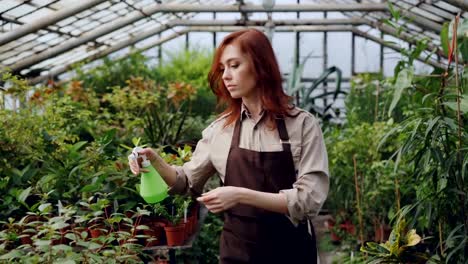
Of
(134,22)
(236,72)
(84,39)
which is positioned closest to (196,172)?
(236,72)

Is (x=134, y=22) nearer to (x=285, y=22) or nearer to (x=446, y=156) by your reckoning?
(x=285, y=22)

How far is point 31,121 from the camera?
339 centimetres

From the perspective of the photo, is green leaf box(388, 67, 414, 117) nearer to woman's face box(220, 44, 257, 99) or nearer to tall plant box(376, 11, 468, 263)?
tall plant box(376, 11, 468, 263)

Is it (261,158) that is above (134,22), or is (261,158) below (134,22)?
below

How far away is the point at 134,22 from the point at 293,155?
31.7 ft

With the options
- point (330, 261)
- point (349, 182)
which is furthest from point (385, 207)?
point (330, 261)

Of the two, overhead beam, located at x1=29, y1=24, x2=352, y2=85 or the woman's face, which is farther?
overhead beam, located at x1=29, y1=24, x2=352, y2=85

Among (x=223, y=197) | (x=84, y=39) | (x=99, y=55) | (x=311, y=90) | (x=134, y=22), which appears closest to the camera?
(x=223, y=197)

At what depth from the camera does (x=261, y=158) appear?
200 centimetres

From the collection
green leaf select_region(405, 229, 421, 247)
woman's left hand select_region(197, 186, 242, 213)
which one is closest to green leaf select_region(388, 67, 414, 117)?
green leaf select_region(405, 229, 421, 247)

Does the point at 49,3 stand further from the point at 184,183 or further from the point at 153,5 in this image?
the point at 184,183

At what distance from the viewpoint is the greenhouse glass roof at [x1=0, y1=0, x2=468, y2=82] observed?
339 inches

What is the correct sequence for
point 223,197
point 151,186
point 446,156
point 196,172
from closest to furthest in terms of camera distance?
point 223,197 → point 151,186 → point 196,172 → point 446,156

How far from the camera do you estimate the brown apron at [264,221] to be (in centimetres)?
199
